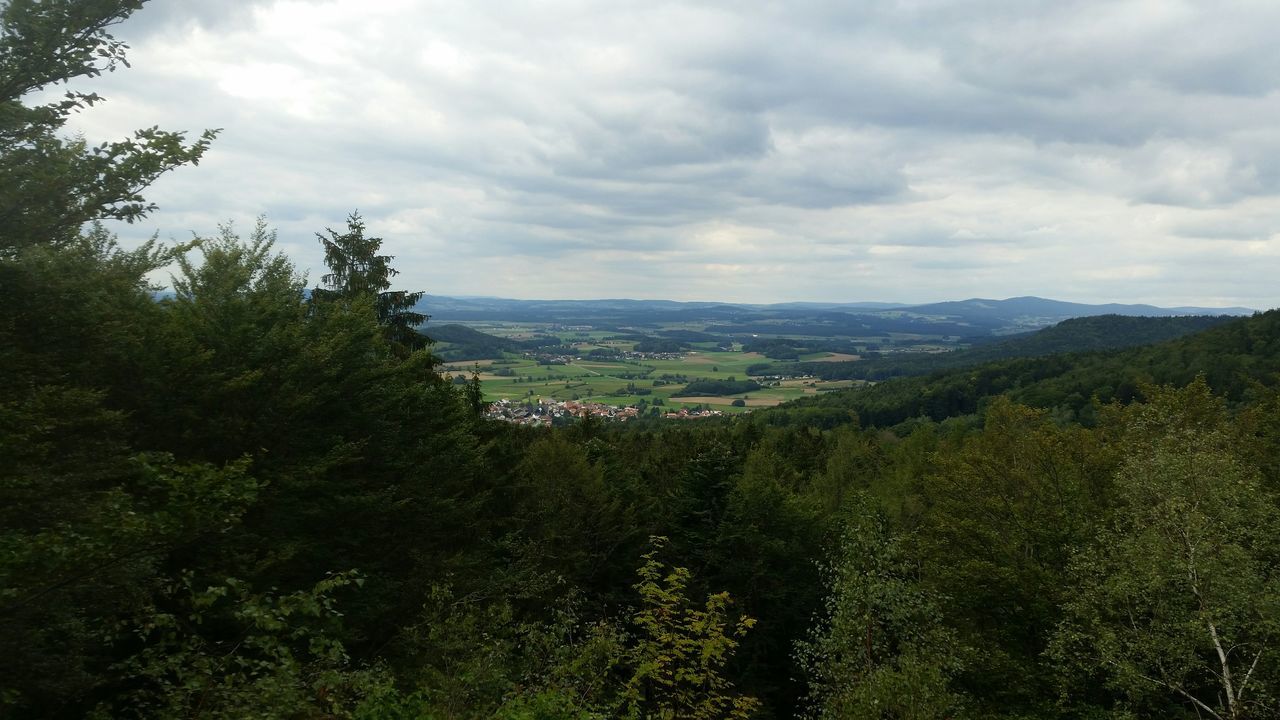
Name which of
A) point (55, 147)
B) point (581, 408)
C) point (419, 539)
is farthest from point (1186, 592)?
point (581, 408)

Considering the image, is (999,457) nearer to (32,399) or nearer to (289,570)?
(289,570)

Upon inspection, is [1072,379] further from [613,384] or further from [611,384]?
[611,384]

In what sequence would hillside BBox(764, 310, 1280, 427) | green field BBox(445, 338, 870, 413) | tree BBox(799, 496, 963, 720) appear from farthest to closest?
green field BBox(445, 338, 870, 413) → hillside BBox(764, 310, 1280, 427) → tree BBox(799, 496, 963, 720)

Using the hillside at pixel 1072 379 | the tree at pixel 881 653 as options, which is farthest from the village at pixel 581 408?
the tree at pixel 881 653

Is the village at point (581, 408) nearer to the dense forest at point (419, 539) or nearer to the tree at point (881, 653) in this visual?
the dense forest at point (419, 539)

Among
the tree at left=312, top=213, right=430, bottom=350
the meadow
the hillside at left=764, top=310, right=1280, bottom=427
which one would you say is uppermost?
the tree at left=312, top=213, right=430, bottom=350

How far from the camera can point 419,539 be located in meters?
18.4

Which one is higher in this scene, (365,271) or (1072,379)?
(365,271)

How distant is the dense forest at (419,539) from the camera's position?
7902mm

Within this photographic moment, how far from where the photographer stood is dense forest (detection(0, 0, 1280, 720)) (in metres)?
7.90

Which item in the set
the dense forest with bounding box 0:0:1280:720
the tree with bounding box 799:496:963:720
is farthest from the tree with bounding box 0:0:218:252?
the tree with bounding box 799:496:963:720

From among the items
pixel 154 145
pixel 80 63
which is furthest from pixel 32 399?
pixel 80 63

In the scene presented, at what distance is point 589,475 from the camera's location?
2616 cm

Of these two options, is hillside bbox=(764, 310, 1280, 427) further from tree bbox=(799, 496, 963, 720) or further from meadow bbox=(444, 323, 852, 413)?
tree bbox=(799, 496, 963, 720)
